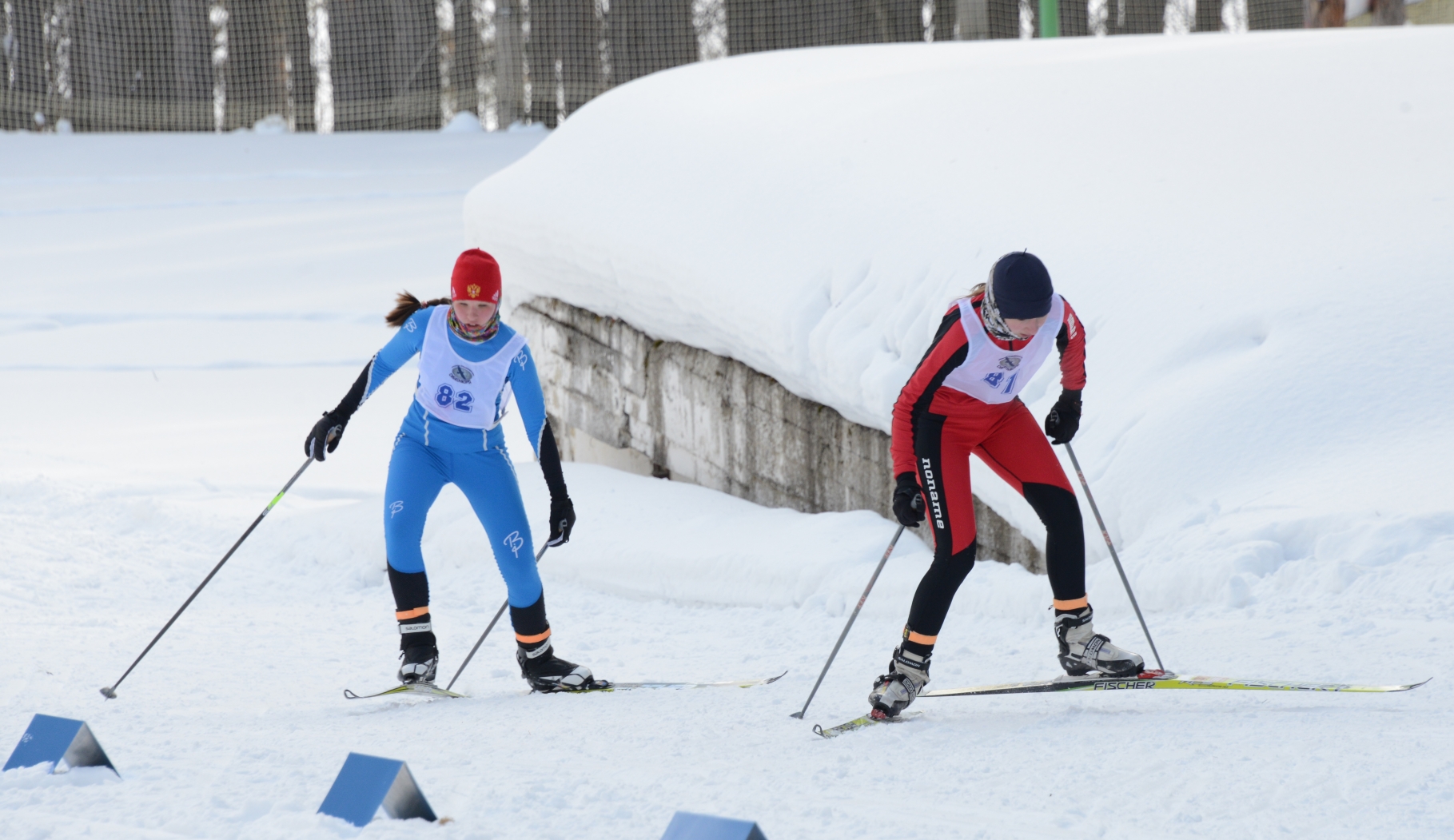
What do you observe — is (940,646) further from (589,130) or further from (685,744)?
(589,130)

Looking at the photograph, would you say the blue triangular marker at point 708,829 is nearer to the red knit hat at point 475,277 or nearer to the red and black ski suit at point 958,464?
the red and black ski suit at point 958,464

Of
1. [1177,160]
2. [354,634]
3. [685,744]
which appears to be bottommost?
[354,634]

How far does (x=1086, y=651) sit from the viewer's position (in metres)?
3.52

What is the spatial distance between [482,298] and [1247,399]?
108 inches

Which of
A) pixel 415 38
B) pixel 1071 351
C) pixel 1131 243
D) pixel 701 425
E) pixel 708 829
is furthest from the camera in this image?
pixel 415 38

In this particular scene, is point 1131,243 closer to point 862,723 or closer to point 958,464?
point 958,464

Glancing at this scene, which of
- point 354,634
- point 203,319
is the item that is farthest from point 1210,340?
point 203,319

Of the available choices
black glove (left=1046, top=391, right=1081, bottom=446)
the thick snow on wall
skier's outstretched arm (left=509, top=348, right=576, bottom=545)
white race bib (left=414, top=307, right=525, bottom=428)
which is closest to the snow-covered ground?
the thick snow on wall

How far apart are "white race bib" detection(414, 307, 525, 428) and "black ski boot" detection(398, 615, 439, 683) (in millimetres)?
737

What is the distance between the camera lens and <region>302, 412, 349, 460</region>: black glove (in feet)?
13.9

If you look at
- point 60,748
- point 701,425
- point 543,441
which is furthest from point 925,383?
point 701,425

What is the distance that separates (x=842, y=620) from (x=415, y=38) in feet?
41.7

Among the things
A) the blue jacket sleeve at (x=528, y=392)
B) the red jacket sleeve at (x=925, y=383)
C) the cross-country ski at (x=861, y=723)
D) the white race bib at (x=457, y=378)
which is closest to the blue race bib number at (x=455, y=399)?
the white race bib at (x=457, y=378)

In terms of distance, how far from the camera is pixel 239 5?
1517 cm
